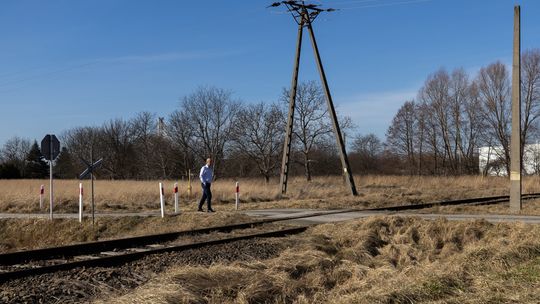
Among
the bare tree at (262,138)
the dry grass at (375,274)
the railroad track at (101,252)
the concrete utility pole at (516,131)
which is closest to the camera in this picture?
the dry grass at (375,274)

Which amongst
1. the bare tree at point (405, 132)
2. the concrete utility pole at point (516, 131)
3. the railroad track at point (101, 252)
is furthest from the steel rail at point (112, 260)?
the bare tree at point (405, 132)

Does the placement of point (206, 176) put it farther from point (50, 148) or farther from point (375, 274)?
point (375, 274)

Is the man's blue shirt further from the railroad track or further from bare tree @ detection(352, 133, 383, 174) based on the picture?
bare tree @ detection(352, 133, 383, 174)

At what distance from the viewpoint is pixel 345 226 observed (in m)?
13.5

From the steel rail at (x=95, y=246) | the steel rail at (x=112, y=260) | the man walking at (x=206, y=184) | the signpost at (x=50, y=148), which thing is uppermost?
the signpost at (x=50, y=148)

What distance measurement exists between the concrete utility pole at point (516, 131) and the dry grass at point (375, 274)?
8073 millimetres

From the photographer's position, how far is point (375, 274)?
810cm

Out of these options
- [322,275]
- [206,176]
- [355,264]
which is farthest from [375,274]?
[206,176]

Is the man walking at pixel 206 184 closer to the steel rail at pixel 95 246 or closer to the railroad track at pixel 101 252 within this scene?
the steel rail at pixel 95 246

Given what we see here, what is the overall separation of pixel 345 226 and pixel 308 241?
7.40 ft

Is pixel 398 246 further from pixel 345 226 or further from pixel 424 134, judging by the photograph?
pixel 424 134

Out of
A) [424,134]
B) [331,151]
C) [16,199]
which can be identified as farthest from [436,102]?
[16,199]

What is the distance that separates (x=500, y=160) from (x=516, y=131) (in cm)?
5832

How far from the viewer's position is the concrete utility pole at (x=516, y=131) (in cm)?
1977
